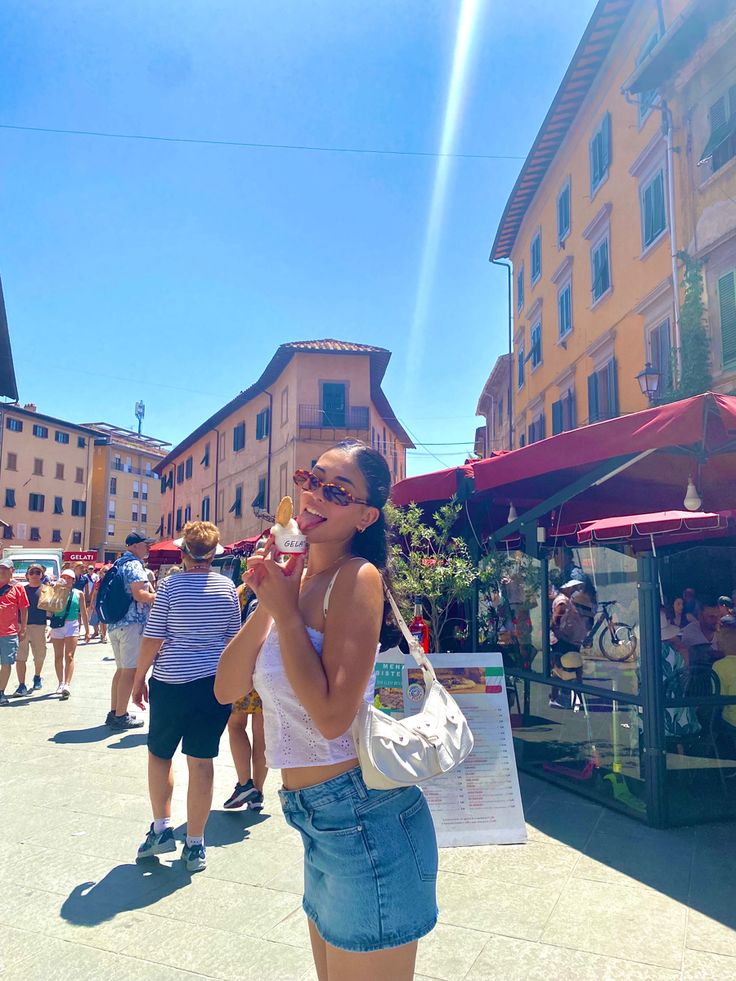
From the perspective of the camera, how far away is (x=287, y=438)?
32.5 m

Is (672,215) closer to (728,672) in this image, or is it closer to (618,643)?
(618,643)

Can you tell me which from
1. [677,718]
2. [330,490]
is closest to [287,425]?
[677,718]

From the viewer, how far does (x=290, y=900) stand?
138 inches

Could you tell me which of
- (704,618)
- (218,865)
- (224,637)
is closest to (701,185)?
(704,618)

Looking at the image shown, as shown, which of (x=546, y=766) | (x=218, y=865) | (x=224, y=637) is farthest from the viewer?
(x=546, y=766)

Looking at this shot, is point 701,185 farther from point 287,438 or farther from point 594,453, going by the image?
point 287,438

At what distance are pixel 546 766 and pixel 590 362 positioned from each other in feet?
47.8

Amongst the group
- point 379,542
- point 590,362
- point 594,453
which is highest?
point 590,362

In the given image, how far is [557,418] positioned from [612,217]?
18.8ft

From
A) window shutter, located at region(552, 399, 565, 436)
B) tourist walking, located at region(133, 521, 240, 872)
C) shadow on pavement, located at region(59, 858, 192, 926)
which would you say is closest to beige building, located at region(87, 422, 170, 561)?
window shutter, located at region(552, 399, 565, 436)

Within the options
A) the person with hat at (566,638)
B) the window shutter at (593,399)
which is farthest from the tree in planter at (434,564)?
the window shutter at (593,399)

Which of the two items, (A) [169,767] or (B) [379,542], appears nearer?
(B) [379,542]

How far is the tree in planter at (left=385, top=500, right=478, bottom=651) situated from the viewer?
6.01m

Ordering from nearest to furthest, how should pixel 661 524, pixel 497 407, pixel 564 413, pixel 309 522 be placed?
pixel 309 522, pixel 661 524, pixel 564 413, pixel 497 407
